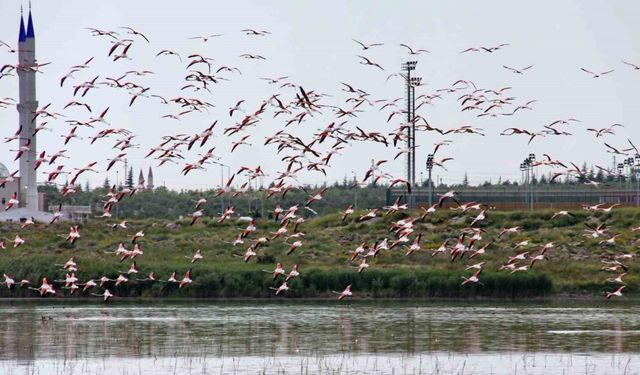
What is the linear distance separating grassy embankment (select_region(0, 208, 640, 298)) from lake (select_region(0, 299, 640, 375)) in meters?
2.40

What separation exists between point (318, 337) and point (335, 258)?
32.2 metres

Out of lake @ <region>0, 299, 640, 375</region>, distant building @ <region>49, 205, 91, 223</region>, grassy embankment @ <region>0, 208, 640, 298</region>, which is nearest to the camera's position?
lake @ <region>0, 299, 640, 375</region>

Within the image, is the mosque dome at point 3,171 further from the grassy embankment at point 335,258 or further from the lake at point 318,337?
the lake at point 318,337

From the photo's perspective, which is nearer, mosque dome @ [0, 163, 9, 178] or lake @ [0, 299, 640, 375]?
lake @ [0, 299, 640, 375]

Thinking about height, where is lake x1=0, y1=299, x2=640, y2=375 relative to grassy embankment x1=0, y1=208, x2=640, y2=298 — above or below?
below

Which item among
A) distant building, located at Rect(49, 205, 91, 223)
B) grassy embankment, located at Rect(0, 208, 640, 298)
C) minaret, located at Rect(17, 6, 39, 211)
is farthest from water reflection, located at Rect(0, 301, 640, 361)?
minaret, located at Rect(17, 6, 39, 211)

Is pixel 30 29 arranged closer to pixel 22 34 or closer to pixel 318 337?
pixel 22 34

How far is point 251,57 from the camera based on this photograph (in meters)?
46.1

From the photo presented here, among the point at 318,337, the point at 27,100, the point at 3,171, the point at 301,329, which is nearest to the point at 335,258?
the point at 301,329

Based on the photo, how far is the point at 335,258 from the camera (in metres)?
84.6

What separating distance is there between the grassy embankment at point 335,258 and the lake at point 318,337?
240cm

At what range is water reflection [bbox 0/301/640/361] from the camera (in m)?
48.4

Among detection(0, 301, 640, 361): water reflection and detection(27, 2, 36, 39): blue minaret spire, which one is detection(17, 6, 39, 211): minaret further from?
detection(0, 301, 640, 361): water reflection

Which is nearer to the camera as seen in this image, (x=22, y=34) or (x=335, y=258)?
(x=335, y=258)
